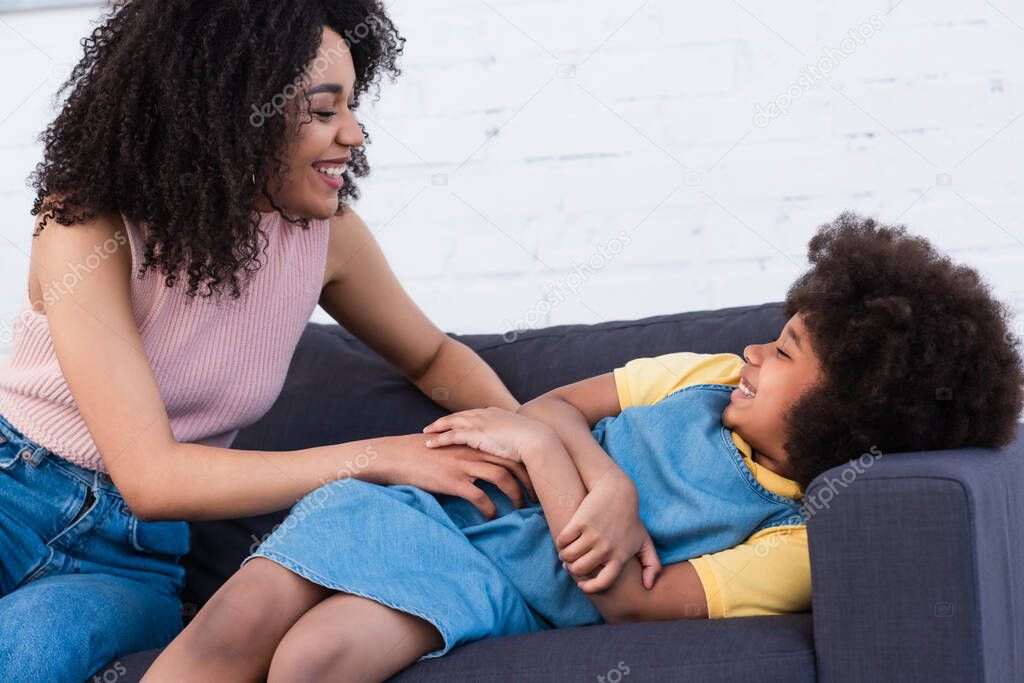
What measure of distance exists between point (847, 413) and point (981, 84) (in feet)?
3.71

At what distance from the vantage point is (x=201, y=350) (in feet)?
5.01

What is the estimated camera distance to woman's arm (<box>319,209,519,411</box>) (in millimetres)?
1760

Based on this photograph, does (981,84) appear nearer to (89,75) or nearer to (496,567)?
Answer: (496,567)

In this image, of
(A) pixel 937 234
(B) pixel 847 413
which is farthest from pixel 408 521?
(A) pixel 937 234

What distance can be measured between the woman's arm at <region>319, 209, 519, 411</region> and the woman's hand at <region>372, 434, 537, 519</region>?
38 centimetres


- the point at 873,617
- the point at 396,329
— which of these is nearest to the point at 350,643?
the point at 873,617

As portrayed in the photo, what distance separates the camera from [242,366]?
5.13 feet

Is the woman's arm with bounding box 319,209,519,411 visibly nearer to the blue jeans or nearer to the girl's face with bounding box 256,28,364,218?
the girl's face with bounding box 256,28,364,218

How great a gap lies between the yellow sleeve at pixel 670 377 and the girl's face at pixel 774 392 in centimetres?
10

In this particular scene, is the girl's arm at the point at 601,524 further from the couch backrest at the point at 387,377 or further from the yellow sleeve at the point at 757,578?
the couch backrest at the point at 387,377

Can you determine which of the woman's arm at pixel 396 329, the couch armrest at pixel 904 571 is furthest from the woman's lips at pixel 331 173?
the couch armrest at pixel 904 571

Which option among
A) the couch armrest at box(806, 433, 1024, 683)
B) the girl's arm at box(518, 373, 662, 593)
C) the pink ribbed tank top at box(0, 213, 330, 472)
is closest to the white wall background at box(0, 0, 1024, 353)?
the pink ribbed tank top at box(0, 213, 330, 472)

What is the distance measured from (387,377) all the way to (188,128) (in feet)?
2.14

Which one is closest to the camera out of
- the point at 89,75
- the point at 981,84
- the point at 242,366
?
the point at 89,75
